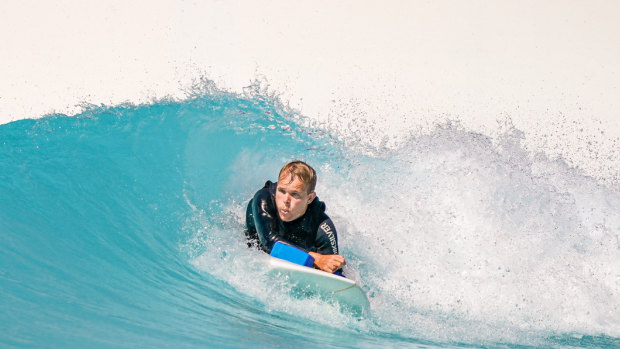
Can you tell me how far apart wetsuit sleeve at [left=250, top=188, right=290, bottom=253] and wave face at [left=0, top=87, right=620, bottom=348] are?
0.15m

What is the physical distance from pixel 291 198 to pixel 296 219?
264 millimetres

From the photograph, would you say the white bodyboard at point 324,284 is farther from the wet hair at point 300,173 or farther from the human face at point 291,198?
the wet hair at point 300,173

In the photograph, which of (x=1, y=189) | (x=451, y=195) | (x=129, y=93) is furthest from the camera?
(x=129, y=93)

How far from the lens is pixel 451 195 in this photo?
5.48m

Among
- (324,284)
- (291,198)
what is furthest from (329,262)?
(291,198)

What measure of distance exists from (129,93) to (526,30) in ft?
20.5

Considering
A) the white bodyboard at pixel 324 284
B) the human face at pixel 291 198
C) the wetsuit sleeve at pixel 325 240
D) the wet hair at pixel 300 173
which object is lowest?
the white bodyboard at pixel 324 284

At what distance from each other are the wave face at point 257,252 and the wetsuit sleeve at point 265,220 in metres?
0.15

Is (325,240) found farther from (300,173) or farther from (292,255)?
(300,173)

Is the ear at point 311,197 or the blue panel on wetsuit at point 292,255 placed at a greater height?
the ear at point 311,197

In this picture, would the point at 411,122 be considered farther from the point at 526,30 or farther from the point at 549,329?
the point at 549,329

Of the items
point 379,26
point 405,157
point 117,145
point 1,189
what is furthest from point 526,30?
point 1,189

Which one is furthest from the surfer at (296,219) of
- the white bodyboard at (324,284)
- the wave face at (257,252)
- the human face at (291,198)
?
the wave face at (257,252)

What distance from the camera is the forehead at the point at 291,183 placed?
363 cm
